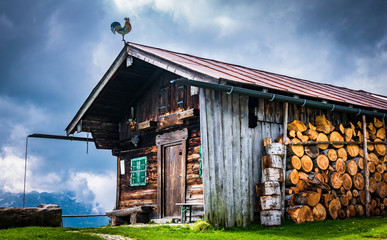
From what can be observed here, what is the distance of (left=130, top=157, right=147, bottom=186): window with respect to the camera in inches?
581

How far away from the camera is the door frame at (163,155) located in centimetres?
1276

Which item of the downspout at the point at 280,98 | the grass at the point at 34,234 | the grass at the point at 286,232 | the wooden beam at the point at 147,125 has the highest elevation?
the downspout at the point at 280,98

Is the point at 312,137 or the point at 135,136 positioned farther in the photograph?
the point at 135,136

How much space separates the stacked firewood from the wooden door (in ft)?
11.0

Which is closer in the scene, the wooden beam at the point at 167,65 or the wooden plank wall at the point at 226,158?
the wooden plank wall at the point at 226,158

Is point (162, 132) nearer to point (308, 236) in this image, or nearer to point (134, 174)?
point (134, 174)

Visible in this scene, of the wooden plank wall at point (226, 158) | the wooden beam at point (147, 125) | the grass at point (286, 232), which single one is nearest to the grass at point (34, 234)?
the grass at point (286, 232)

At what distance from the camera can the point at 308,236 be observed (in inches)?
356

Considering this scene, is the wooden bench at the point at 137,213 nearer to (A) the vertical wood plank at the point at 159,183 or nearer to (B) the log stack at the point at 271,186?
(A) the vertical wood plank at the point at 159,183

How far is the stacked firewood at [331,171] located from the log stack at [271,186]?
0.38m

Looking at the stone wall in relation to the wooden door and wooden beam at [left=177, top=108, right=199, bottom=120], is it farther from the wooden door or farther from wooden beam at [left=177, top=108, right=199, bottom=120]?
wooden beam at [left=177, top=108, right=199, bottom=120]

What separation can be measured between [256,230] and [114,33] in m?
8.32

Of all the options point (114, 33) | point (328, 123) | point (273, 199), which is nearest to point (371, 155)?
point (328, 123)

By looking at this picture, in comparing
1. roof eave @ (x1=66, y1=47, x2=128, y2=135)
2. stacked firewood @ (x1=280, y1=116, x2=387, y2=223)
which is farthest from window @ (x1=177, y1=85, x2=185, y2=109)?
stacked firewood @ (x1=280, y1=116, x2=387, y2=223)
